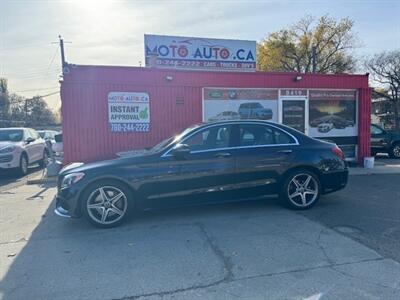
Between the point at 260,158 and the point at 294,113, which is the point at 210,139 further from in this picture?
the point at 294,113

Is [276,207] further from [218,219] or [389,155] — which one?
[389,155]

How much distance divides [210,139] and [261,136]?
931 millimetres

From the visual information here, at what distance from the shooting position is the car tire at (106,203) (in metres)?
5.04

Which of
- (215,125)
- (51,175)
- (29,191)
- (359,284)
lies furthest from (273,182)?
(51,175)

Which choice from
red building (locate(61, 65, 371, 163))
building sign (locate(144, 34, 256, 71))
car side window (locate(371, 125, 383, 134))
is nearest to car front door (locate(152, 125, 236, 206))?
red building (locate(61, 65, 371, 163))

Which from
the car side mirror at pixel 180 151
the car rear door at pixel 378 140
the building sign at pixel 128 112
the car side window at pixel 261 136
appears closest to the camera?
the car side mirror at pixel 180 151

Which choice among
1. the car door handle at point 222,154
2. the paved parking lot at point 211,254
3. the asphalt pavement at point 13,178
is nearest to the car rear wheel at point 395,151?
the paved parking lot at point 211,254

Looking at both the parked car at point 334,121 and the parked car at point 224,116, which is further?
the parked car at point 334,121

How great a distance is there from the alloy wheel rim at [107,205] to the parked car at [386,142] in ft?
42.2

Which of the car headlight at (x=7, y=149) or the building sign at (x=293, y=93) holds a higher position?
the building sign at (x=293, y=93)

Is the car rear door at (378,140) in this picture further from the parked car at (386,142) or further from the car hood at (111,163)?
the car hood at (111,163)

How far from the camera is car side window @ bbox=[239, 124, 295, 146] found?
574 cm

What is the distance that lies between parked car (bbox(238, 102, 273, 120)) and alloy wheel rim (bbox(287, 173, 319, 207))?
490 cm

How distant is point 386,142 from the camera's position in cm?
1427
